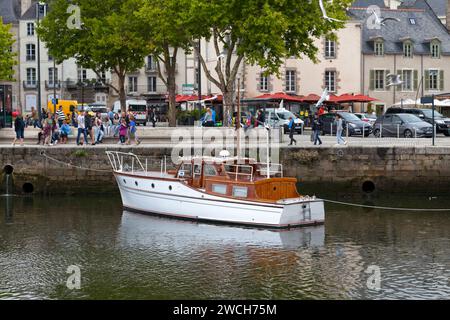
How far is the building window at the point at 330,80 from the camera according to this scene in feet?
221

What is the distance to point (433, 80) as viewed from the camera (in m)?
70.1

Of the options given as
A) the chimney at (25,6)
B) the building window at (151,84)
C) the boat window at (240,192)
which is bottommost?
the boat window at (240,192)

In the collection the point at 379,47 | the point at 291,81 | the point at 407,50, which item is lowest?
the point at 291,81

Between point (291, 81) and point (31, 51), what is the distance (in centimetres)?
2724

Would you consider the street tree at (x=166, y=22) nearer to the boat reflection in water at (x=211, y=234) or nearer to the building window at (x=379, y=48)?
the boat reflection in water at (x=211, y=234)

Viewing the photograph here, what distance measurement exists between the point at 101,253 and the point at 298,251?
538 centimetres

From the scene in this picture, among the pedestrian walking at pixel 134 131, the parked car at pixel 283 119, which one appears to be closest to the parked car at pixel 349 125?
the parked car at pixel 283 119

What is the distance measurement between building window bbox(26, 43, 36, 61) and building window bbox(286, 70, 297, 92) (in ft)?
86.6

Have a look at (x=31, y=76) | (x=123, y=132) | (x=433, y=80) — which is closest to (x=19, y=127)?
(x=123, y=132)

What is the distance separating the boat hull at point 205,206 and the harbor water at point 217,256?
1.19 ft

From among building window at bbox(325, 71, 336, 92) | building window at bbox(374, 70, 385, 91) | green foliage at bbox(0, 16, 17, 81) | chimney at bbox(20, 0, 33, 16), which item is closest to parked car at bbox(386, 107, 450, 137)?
building window at bbox(325, 71, 336, 92)

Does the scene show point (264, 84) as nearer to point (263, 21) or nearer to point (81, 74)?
point (81, 74)

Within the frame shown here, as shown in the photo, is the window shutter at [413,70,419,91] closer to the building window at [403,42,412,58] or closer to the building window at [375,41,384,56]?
the building window at [403,42,412,58]
